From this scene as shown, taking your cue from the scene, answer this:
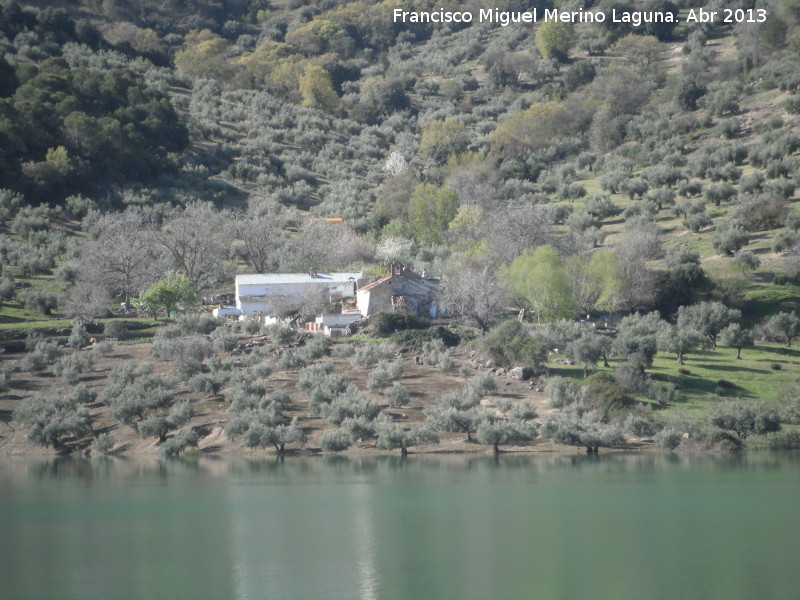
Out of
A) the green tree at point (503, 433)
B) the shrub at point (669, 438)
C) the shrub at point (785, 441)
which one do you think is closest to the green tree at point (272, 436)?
the green tree at point (503, 433)

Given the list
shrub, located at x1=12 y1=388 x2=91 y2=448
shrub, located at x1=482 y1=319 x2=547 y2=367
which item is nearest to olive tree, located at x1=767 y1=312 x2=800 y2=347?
shrub, located at x1=482 y1=319 x2=547 y2=367

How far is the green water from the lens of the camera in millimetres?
24656

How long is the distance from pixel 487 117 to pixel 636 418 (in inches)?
3515

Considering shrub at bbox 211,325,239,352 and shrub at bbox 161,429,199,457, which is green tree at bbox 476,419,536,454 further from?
shrub at bbox 211,325,239,352

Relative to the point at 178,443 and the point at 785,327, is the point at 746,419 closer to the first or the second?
the point at 785,327

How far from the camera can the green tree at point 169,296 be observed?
65.9 meters

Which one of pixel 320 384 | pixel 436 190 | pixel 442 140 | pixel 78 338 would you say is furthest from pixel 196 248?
pixel 442 140

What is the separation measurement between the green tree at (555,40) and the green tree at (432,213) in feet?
180

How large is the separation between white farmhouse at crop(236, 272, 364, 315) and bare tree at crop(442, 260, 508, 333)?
25.1 feet

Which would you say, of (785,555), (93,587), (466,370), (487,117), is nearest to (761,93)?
(487,117)

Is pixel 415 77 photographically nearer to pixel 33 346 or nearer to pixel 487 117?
pixel 487 117

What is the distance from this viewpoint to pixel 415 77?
490ft

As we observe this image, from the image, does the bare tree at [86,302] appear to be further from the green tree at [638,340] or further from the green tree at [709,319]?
the green tree at [709,319]

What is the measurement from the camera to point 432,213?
94000 millimetres
